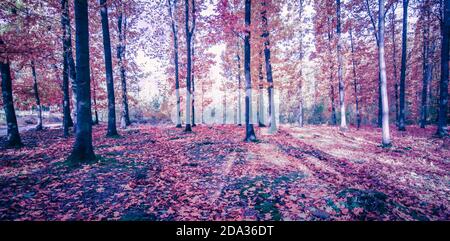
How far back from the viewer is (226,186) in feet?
19.0

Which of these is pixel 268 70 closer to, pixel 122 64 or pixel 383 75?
pixel 383 75

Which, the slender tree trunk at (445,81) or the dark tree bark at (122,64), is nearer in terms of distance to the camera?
the slender tree trunk at (445,81)

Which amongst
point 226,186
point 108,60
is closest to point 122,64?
point 108,60

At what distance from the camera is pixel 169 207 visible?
180 inches

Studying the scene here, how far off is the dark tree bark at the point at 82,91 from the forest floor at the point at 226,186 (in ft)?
1.90

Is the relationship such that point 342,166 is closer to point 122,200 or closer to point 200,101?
point 122,200

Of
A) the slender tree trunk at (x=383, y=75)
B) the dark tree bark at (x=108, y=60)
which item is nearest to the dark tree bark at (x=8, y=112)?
the dark tree bark at (x=108, y=60)

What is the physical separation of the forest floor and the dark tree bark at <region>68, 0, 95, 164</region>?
58 cm

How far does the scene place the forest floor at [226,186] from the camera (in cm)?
430

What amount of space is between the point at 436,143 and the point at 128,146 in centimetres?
1757

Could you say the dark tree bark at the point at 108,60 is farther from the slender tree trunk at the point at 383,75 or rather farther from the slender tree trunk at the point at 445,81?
the slender tree trunk at the point at 445,81

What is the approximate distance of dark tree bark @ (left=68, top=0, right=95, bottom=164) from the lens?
23.8 feet

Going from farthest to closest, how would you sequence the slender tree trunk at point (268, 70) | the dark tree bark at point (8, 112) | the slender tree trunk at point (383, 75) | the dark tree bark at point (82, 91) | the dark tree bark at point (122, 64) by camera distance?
the dark tree bark at point (122, 64), the slender tree trunk at point (268, 70), the slender tree trunk at point (383, 75), the dark tree bark at point (8, 112), the dark tree bark at point (82, 91)

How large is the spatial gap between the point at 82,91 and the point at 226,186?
20.3 feet
